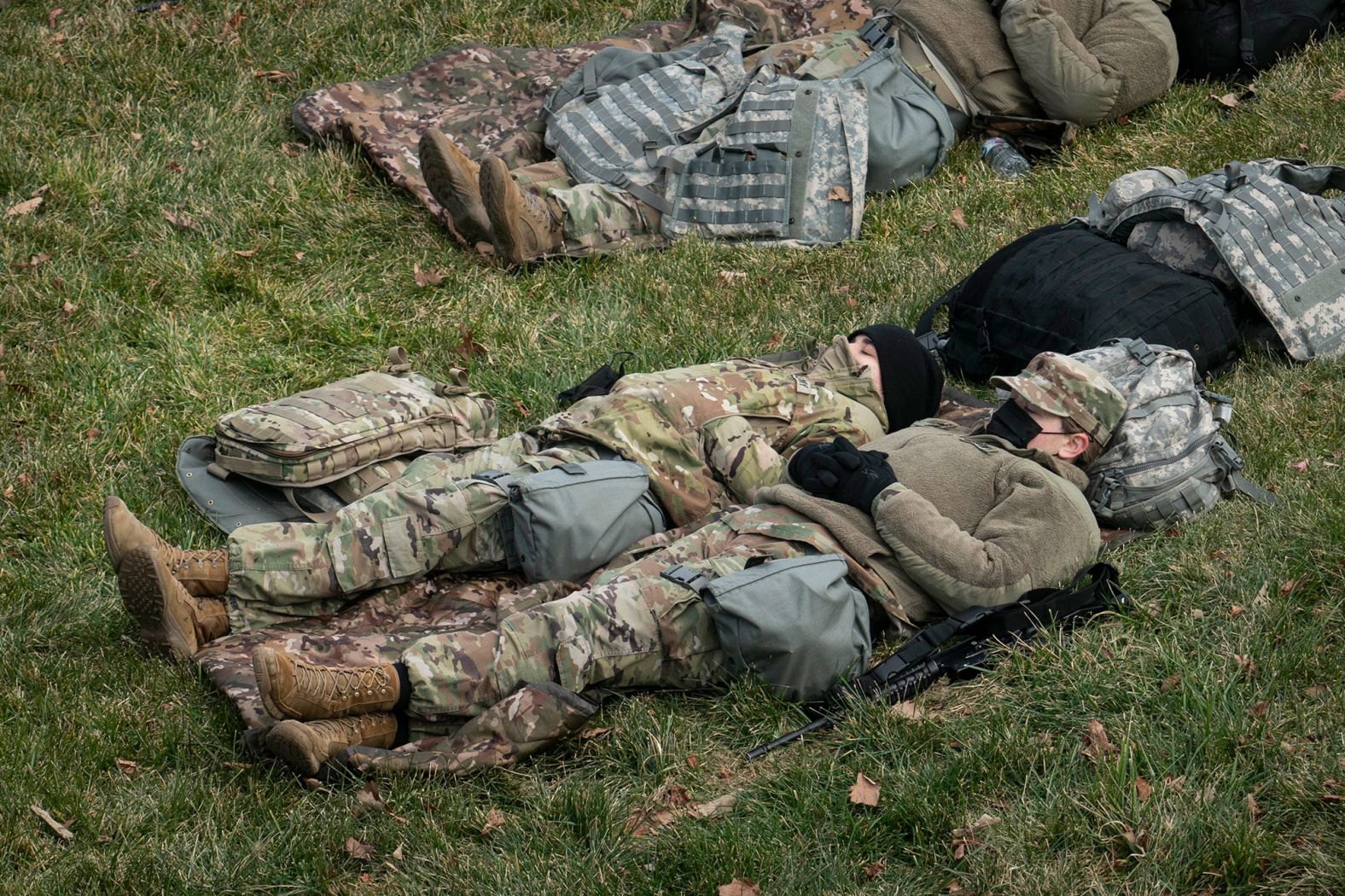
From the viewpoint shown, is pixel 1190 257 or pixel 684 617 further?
pixel 1190 257

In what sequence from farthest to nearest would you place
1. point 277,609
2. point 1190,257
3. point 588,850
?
point 1190,257, point 277,609, point 588,850

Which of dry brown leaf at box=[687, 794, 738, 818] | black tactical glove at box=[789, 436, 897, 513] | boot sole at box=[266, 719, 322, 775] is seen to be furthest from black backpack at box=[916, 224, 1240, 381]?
boot sole at box=[266, 719, 322, 775]

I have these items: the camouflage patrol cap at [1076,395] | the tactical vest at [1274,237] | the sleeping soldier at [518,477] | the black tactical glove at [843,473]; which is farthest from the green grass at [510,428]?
the black tactical glove at [843,473]

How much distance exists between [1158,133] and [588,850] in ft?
19.2

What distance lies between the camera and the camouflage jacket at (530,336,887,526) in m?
4.85

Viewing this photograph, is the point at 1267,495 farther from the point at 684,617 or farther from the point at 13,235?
the point at 13,235

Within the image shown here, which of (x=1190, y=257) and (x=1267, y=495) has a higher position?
(x=1190, y=257)

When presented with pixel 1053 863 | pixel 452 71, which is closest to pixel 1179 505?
pixel 1053 863

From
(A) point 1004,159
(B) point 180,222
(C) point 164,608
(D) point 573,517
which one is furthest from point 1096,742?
(B) point 180,222

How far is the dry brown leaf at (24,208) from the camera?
22.8 feet

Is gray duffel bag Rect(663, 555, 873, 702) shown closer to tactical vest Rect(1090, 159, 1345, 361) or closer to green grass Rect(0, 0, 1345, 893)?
green grass Rect(0, 0, 1345, 893)

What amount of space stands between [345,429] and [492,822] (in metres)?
1.88

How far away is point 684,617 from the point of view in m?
4.09

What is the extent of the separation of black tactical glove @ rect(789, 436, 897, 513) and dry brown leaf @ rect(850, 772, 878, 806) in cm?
108
